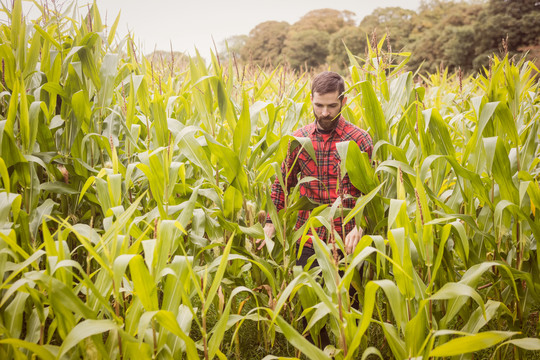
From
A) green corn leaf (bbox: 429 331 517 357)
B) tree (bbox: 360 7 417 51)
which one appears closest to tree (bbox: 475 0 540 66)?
tree (bbox: 360 7 417 51)

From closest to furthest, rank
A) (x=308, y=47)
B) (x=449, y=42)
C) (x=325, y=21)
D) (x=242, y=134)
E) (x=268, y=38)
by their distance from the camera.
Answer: (x=242, y=134) < (x=449, y=42) < (x=308, y=47) < (x=268, y=38) < (x=325, y=21)

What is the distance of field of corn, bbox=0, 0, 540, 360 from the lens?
117 cm

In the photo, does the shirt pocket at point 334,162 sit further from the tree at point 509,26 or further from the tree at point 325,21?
the tree at point 325,21

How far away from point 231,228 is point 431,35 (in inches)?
656

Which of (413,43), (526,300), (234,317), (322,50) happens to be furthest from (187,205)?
(322,50)

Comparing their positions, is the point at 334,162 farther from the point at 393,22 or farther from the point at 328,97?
the point at 393,22

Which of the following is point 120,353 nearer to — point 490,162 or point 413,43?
point 490,162

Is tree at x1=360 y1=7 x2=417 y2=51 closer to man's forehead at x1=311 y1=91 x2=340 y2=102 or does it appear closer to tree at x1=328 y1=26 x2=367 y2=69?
tree at x1=328 y1=26 x2=367 y2=69

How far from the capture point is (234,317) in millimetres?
1382

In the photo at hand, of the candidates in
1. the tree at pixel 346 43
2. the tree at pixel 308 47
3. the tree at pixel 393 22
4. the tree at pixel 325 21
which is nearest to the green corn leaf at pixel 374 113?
the tree at pixel 346 43

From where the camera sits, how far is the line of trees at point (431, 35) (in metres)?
14.2

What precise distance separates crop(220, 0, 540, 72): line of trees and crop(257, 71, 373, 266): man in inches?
345

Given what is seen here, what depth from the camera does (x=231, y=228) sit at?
1.66 m

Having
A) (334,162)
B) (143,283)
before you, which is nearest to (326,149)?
(334,162)
